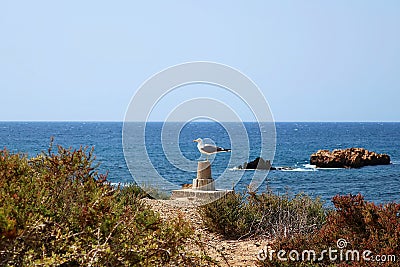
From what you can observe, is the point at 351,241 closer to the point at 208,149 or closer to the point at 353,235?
the point at 353,235

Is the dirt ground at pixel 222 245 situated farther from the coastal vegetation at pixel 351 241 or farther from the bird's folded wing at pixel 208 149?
the bird's folded wing at pixel 208 149

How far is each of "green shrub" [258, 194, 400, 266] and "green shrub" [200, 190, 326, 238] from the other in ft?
8.79

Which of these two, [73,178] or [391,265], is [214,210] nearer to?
[391,265]

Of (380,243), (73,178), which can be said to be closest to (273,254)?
(380,243)

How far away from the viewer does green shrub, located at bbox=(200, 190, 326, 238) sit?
8445mm

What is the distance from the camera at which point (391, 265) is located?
431 centimetres

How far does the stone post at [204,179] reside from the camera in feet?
38.7

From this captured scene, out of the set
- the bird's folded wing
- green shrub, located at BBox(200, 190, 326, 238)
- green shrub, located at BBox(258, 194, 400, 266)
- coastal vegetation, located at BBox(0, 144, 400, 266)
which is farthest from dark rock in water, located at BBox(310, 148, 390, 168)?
coastal vegetation, located at BBox(0, 144, 400, 266)

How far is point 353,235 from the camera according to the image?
509cm

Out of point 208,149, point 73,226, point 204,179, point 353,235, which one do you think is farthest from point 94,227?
point 208,149

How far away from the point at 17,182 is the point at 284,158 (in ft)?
191

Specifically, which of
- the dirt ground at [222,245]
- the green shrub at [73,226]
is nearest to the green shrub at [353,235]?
the dirt ground at [222,245]

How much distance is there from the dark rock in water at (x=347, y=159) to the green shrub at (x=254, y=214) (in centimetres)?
3915

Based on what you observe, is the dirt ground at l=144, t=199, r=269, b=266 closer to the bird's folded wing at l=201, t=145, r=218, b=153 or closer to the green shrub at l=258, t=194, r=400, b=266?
the green shrub at l=258, t=194, r=400, b=266
